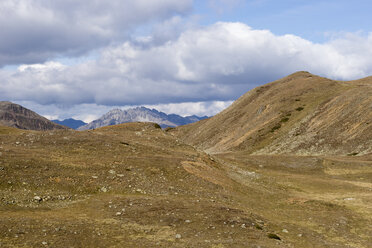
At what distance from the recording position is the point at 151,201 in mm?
26516

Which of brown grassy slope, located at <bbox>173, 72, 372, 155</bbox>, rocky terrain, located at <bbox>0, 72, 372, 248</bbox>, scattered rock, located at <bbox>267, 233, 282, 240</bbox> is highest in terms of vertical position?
brown grassy slope, located at <bbox>173, 72, 372, 155</bbox>

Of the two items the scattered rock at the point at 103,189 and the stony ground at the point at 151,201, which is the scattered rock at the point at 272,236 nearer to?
the stony ground at the point at 151,201

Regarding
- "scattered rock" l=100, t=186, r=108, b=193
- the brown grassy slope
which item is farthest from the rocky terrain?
the brown grassy slope

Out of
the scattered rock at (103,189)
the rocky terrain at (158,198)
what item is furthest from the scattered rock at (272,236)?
the scattered rock at (103,189)

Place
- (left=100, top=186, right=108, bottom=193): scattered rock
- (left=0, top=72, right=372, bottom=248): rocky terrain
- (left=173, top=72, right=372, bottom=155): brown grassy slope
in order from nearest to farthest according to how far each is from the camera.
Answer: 1. (left=0, top=72, right=372, bottom=248): rocky terrain
2. (left=100, top=186, right=108, bottom=193): scattered rock
3. (left=173, top=72, right=372, bottom=155): brown grassy slope

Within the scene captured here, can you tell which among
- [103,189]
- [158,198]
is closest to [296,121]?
[158,198]

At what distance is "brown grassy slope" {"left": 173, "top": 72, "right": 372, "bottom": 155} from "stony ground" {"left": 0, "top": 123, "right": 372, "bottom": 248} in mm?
46211

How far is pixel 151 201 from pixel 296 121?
316 ft

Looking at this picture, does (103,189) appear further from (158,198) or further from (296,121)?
(296,121)

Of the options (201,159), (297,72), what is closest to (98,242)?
(201,159)

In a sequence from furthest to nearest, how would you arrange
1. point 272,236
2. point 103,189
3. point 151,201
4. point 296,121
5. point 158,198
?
point 296,121, point 103,189, point 158,198, point 151,201, point 272,236

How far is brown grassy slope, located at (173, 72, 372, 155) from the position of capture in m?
87.7

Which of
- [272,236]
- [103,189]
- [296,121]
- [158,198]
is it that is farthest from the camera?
[296,121]

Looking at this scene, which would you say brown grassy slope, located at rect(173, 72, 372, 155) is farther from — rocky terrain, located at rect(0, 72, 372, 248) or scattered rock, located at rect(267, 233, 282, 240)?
scattered rock, located at rect(267, 233, 282, 240)
